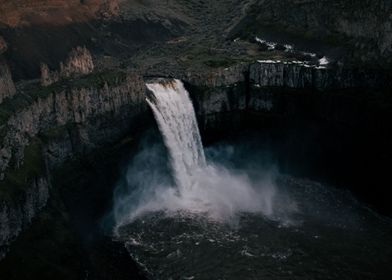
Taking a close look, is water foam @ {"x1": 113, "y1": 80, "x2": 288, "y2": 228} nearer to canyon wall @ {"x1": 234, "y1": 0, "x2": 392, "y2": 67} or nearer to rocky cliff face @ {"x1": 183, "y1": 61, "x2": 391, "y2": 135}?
rocky cliff face @ {"x1": 183, "y1": 61, "x2": 391, "y2": 135}

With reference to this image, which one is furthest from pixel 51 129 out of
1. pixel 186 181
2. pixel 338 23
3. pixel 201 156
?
pixel 338 23

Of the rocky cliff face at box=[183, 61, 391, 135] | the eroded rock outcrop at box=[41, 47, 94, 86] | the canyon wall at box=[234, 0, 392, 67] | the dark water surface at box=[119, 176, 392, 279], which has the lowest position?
the dark water surface at box=[119, 176, 392, 279]

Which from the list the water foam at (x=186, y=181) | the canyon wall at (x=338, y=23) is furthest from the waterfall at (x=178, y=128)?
the canyon wall at (x=338, y=23)

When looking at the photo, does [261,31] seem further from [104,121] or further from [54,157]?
[54,157]

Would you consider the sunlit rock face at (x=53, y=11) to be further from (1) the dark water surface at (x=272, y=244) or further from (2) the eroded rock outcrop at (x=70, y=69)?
(1) the dark water surface at (x=272, y=244)

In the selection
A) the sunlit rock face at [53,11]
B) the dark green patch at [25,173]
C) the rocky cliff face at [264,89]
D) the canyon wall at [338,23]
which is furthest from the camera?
the sunlit rock face at [53,11]

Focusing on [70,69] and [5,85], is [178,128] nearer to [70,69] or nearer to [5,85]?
[70,69]

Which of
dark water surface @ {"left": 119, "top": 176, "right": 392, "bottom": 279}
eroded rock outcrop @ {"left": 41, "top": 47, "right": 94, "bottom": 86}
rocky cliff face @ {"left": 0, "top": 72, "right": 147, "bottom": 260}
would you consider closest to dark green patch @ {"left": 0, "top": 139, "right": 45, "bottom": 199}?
rocky cliff face @ {"left": 0, "top": 72, "right": 147, "bottom": 260}

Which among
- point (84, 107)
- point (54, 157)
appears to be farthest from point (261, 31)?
point (54, 157)
